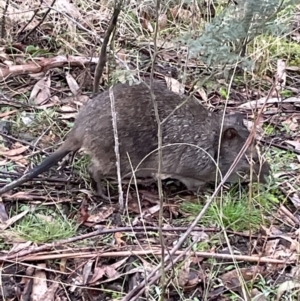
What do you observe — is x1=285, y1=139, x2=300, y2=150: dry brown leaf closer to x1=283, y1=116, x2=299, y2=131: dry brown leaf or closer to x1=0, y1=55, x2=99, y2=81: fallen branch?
x1=283, y1=116, x2=299, y2=131: dry brown leaf

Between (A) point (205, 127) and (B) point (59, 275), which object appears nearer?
(B) point (59, 275)

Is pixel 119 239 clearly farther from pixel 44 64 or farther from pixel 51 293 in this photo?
pixel 44 64

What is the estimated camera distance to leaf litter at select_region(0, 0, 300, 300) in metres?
3.89

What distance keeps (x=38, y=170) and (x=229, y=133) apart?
121 centimetres

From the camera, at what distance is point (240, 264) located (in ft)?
13.2

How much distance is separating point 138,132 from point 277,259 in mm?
1131

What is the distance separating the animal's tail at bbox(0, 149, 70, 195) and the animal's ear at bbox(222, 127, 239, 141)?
0.98 metres

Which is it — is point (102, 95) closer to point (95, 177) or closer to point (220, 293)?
point (95, 177)

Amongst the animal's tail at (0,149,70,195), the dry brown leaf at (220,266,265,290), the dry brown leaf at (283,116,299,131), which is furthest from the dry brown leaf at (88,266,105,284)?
the dry brown leaf at (283,116,299,131)

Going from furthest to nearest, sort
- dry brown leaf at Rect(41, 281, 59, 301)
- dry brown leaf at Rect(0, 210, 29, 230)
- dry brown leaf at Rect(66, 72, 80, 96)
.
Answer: dry brown leaf at Rect(66, 72, 80, 96), dry brown leaf at Rect(0, 210, 29, 230), dry brown leaf at Rect(41, 281, 59, 301)

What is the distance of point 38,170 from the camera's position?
14.4 feet

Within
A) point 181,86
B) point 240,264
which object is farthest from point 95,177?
point 181,86

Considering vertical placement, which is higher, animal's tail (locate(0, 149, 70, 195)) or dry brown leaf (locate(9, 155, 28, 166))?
animal's tail (locate(0, 149, 70, 195))

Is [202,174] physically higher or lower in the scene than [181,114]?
lower
